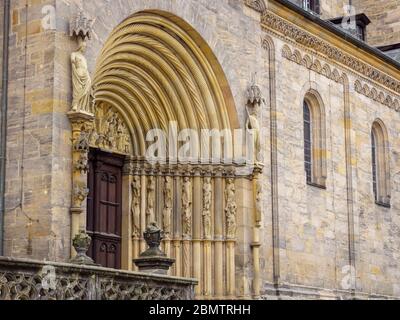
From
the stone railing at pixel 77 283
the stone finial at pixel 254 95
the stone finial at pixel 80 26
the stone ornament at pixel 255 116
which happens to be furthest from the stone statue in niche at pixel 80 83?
the stone finial at pixel 254 95

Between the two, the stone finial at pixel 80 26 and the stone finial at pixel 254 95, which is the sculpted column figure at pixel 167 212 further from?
the stone finial at pixel 80 26

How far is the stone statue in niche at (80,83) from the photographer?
15.8m

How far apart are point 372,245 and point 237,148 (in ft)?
27.6

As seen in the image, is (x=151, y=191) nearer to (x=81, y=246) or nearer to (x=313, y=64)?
(x=81, y=246)

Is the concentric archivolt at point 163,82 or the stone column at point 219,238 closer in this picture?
the concentric archivolt at point 163,82

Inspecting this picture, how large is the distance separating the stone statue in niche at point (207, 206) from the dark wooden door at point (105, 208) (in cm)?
181

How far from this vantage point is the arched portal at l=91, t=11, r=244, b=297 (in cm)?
1933

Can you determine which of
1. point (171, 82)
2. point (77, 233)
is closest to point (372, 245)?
point (171, 82)

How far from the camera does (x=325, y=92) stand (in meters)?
25.4

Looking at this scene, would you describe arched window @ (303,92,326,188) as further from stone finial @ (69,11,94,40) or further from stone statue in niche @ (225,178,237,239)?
stone finial @ (69,11,94,40)

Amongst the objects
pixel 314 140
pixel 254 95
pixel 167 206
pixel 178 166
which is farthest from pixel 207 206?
pixel 314 140

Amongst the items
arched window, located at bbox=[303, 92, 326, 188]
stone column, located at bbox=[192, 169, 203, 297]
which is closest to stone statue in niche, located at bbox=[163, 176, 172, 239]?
stone column, located at bbox=[192, 169, 203, 297]

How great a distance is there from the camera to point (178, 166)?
65.3ft

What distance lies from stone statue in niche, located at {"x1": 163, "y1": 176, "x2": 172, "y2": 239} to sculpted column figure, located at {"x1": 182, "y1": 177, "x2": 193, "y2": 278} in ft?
0.97
